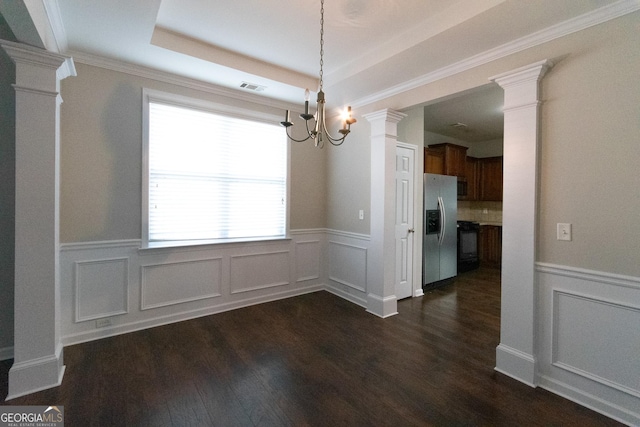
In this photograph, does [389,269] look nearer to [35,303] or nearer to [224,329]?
[224,329]

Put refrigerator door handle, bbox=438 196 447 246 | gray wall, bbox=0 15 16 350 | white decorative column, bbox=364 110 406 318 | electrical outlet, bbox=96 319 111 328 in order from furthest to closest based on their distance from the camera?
refrigerator door handle, bbox=438 196 447 246
white decorative column, bbox=364 110 406 318
electrical outlet, bbox=96 319 111 328
gray wall, bbox=0 15 16 350

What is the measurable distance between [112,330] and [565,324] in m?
4.00

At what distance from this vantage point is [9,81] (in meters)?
2.31

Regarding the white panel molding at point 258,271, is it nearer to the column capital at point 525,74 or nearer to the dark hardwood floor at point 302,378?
the dark hardwood floor at point 302,378

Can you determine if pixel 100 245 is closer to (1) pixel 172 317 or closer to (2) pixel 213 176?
(1) pixel 172 317

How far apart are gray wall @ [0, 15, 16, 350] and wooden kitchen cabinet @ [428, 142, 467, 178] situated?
5.80 m

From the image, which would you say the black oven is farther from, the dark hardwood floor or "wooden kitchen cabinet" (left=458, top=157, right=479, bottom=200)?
the dark hardwood floor

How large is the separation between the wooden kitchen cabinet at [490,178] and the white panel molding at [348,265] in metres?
4.21

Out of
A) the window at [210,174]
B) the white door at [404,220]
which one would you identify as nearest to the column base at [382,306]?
the white door at [404,220]

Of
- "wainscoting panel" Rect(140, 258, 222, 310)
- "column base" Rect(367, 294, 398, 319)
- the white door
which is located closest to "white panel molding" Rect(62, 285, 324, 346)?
"wainscoting panel" Rect(140, 258, 222, 310)

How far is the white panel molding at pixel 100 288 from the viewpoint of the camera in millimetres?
2715

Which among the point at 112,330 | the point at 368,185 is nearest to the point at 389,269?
the point at 368,185

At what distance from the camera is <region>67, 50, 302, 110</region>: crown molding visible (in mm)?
2691

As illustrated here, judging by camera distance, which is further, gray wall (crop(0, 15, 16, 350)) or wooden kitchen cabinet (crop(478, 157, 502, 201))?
wooden kitchen cabinet (crop(478, 157, 502, 201))
